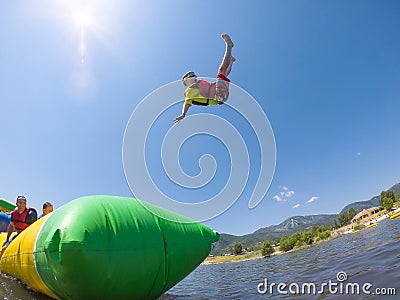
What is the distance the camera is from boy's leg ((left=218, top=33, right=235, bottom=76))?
5731mm

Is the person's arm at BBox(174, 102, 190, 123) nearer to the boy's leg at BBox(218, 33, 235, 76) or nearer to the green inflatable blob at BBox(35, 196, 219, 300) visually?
the boy's leg at BBox(218, 33, 235, 76)

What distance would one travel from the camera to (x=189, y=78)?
5852 mm

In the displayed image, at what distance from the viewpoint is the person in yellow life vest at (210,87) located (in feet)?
18.5

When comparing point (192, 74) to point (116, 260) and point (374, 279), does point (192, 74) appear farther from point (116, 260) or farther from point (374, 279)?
point (374, 279)

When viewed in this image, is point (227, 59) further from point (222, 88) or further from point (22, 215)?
point (22, 215)

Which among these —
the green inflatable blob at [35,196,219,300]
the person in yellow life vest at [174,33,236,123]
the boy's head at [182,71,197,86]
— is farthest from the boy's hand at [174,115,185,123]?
the green inflatable blob at [35,196,219,300]

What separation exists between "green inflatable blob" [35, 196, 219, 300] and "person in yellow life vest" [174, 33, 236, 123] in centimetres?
256

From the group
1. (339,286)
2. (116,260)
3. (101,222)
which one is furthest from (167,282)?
(339,286)

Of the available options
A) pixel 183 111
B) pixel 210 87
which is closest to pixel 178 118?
pixel 183 111

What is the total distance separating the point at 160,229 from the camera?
365 cm

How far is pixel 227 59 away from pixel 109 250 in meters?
4.58

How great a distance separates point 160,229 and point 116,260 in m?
0.76

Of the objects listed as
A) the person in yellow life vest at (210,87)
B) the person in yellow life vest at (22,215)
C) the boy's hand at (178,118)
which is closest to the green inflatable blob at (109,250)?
the boy's hand at (178,118)

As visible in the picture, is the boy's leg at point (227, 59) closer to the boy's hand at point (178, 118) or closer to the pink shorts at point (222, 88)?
the pink shorts at point (222, 88)
